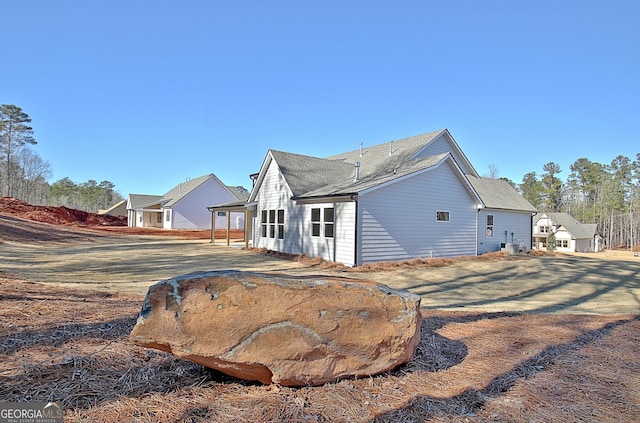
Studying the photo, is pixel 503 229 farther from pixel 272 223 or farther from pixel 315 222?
pixel 272 223

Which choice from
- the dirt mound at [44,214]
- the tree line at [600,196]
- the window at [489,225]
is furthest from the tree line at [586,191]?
the window at [489,225]

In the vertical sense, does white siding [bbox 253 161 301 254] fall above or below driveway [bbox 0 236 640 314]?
above

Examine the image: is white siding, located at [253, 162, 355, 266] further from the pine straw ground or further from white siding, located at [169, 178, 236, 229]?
white siding, located at [169, 178, 236, 229]

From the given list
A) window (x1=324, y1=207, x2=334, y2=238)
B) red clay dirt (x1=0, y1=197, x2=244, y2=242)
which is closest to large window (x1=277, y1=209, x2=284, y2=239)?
window (x1=324, y1=207, x2=334, y2=238)

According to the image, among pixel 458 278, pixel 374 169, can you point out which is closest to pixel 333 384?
pixel 458 278

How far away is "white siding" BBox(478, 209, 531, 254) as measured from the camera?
64.9 ft

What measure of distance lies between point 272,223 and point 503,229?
13.8 meters

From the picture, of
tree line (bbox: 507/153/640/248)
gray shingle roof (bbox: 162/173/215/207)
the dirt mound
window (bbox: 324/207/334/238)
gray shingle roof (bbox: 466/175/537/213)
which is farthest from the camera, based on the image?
tree line (bbox: 507/153/640/248)

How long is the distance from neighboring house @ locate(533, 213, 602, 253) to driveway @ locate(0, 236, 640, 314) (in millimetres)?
40958

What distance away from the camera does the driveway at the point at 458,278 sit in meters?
8.03

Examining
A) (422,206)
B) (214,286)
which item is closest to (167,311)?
(214,286)

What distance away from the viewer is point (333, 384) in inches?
114

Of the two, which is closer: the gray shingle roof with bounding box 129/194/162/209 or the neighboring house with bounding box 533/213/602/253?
the gray shingle roof with bounding box 129/194/162/209

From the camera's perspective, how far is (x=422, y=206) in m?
15.2
